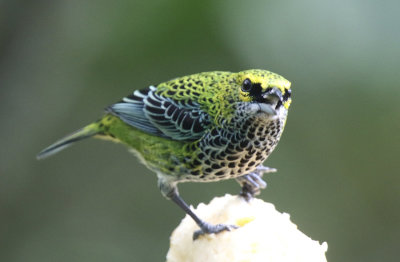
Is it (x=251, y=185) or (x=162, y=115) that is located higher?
(x=162, y=115)

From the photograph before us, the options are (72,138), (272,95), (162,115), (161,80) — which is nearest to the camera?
(272,95)

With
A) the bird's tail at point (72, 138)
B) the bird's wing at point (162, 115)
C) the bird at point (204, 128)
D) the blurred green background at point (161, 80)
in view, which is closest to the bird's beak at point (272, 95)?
the bird at point (204, 128)

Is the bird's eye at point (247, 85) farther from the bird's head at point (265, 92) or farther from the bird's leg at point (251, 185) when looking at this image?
the bird's leg at point (251, 185)

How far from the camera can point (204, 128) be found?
129 inches

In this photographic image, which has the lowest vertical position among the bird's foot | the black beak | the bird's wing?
the bird's foot

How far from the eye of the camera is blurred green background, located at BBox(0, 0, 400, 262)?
536 cm

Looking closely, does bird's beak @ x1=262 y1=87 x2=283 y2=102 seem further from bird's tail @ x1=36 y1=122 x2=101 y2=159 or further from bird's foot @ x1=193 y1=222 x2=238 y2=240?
bird's tail @ x1=36 y1=122 x2=101 y2=159

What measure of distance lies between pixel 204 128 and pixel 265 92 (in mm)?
662

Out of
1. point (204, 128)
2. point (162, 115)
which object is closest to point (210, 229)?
point (204, 128)

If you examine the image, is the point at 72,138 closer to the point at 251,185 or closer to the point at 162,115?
the point at 162,115

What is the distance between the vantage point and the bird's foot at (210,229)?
113 inches

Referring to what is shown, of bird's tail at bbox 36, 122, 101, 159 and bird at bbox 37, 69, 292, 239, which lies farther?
bird's tail at bbox 36, 122, 101, 159

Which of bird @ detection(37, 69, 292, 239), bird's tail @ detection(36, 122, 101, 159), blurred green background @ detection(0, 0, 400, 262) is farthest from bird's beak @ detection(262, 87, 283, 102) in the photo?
blurred green background @ detection(0, 0, 400, 262)

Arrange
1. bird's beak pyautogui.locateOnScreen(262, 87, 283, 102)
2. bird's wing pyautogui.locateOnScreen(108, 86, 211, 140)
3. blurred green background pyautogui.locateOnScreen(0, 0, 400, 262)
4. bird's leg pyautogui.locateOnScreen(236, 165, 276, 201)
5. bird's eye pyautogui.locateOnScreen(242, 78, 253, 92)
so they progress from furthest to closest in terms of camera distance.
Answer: blurred green background pyautogui.locateOnScreen(0, 0, 400, 262) < bird's wing pyautogui.locateOnScreen(108, 86, 211, 140) < bird's leg pyautogui.locateOnScreen(236, 165, 276, 201) < bird's eye pyautogui.locateOnScreen(242, 78, 253, 92) < bird's beak pyautogui.locateOnScreen(262, 87, 283, 102)
